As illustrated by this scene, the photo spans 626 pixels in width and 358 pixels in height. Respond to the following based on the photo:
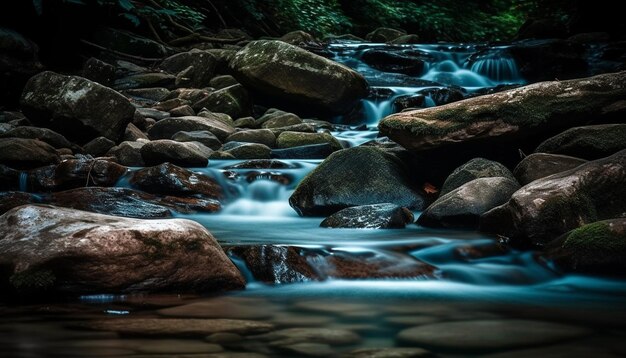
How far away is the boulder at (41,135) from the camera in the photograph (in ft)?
27.6

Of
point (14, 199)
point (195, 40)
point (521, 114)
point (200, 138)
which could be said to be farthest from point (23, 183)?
point (195, 40)

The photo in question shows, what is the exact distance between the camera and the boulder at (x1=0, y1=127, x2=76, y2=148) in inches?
331

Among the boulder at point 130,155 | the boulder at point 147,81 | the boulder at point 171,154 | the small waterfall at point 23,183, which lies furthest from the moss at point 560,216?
the boulder at point 147,81

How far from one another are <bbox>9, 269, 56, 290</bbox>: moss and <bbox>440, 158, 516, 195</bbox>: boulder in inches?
173

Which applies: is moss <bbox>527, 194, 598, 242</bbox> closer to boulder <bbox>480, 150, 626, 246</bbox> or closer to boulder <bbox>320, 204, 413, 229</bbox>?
boulder <bbox>480, 150, 626, 246</bbox>

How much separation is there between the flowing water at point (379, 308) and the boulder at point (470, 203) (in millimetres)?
242

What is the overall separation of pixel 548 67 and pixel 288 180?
8716 mm

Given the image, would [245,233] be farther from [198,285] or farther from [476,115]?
[476,115]

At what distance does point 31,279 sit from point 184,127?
6.81 metres

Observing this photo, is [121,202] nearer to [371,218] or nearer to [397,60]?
[371,218]

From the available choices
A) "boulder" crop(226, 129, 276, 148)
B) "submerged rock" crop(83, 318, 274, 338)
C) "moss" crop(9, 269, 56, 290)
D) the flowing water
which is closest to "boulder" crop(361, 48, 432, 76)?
"boulder" crop(226, 129, 276, 148)

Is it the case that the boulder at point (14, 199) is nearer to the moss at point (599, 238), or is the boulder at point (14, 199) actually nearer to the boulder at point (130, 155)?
the boulder at point (130, 155)

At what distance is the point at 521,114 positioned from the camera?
6.58m

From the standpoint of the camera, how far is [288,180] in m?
7.84
